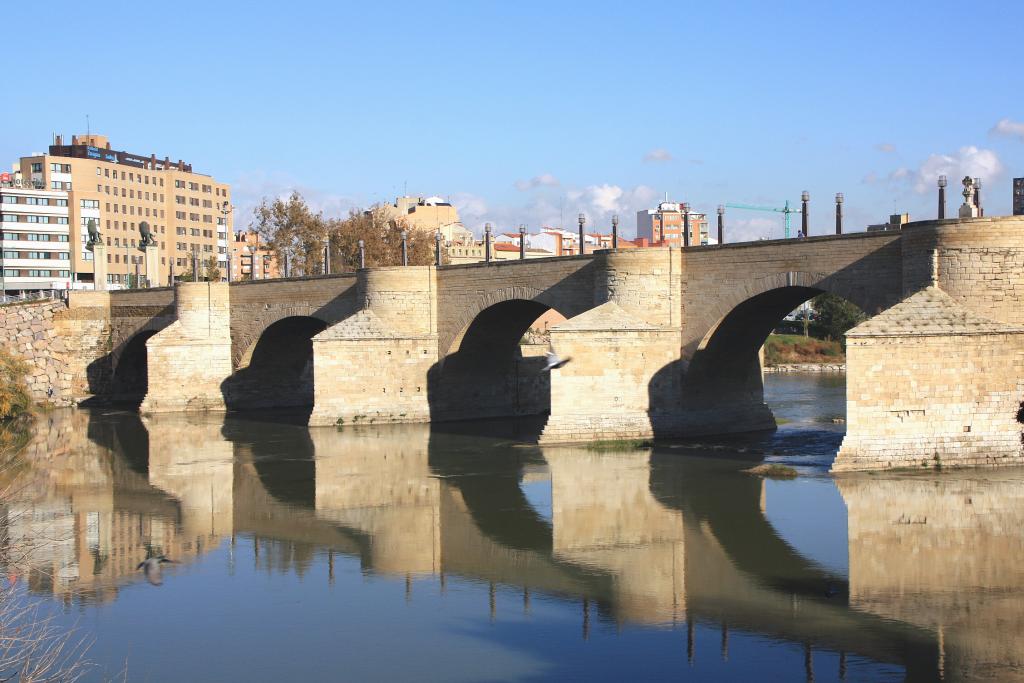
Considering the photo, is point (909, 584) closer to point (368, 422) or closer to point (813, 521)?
point (813, 521)

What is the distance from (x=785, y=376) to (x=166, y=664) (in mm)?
46762

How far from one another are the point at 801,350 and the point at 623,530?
160ft

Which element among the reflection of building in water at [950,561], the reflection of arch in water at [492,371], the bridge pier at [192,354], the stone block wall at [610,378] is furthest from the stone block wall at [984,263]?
the bridge pier at [192,354]

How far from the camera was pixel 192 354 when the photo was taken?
41.0 m

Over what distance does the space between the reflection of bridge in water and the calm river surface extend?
0.20 feet

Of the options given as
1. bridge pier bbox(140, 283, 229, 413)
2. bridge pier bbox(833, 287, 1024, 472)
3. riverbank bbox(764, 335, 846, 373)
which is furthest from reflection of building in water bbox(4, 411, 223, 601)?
riverbank bbox(764, 335, 846, 373)

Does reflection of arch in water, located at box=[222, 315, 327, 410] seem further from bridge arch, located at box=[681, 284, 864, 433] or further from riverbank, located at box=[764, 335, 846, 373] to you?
riverbank, located at box=[764, 335, 846, 373]

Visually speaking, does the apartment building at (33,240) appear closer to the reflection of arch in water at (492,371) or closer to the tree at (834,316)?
the reflection of arch in water at (492,371)

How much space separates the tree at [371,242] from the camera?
58125 millimetres

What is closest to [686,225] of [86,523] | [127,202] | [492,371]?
[492,371]

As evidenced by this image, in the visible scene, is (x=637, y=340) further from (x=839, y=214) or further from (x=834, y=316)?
(x=834, y=316)

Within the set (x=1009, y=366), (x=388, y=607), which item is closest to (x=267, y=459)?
(x=388, y=607)

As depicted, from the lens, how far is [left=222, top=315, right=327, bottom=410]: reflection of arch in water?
1634 inches

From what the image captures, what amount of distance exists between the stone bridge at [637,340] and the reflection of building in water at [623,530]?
9.10 ft
